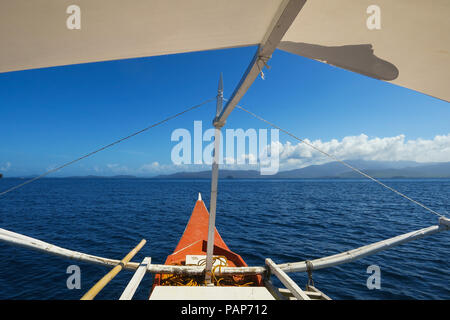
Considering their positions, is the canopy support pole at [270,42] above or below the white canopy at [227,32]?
below

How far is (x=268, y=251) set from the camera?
40.7 feet

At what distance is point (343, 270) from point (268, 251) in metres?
4.13

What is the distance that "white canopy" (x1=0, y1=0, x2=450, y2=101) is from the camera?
1.90 metres

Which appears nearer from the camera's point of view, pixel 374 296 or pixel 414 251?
pixel 374 296

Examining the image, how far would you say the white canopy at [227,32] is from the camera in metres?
1.90

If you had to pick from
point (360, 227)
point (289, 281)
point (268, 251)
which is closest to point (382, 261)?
point (268, 251)

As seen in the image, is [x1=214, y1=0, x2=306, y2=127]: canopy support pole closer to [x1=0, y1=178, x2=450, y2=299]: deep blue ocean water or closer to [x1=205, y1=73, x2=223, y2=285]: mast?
[x1=205, y1=73, x2=223, y2=285]: mast

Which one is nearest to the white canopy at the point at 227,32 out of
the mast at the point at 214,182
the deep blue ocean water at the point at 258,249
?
the mast at the point at 214,182

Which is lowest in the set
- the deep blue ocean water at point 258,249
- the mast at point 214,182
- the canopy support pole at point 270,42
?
the deep blue ocean water at point 258,249

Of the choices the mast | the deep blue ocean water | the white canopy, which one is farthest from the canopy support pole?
the deep blue ocean water

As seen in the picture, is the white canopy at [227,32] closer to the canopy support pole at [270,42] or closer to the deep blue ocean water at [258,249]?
the canopy support pole at [270,42]

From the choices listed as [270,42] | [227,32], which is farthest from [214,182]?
[270,42]
